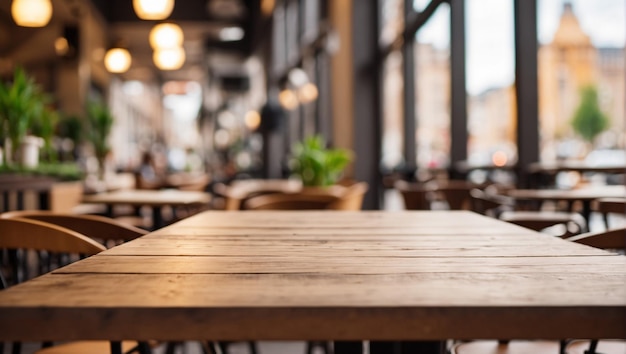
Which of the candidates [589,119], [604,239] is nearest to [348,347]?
[604,239]

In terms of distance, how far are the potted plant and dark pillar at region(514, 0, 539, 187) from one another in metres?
3.65

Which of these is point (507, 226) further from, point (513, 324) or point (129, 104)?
point (129, 104)

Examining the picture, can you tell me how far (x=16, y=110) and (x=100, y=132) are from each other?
206 cm

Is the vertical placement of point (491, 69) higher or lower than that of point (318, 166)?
higher

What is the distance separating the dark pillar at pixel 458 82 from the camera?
521 centimetres

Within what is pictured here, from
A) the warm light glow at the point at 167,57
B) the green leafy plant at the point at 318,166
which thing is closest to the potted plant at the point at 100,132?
the warm light glow at the point at 167,57

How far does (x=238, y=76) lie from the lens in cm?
2069

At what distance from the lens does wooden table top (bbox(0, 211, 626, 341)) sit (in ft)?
2.57

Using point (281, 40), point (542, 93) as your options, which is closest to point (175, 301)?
point (542, 93)

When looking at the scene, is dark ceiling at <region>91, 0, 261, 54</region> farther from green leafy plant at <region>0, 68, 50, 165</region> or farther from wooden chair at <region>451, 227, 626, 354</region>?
wooden chair at <region>451, 227, 626, 354</region>

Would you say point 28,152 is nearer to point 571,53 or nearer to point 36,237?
point 36,237

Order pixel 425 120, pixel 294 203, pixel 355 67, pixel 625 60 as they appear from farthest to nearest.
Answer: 1. pixel 355 67
2. pixel 425 120
3. pixel 294 203
4. pixel 625 60

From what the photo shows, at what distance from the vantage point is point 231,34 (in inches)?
610

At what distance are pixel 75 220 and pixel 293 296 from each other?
116cm
